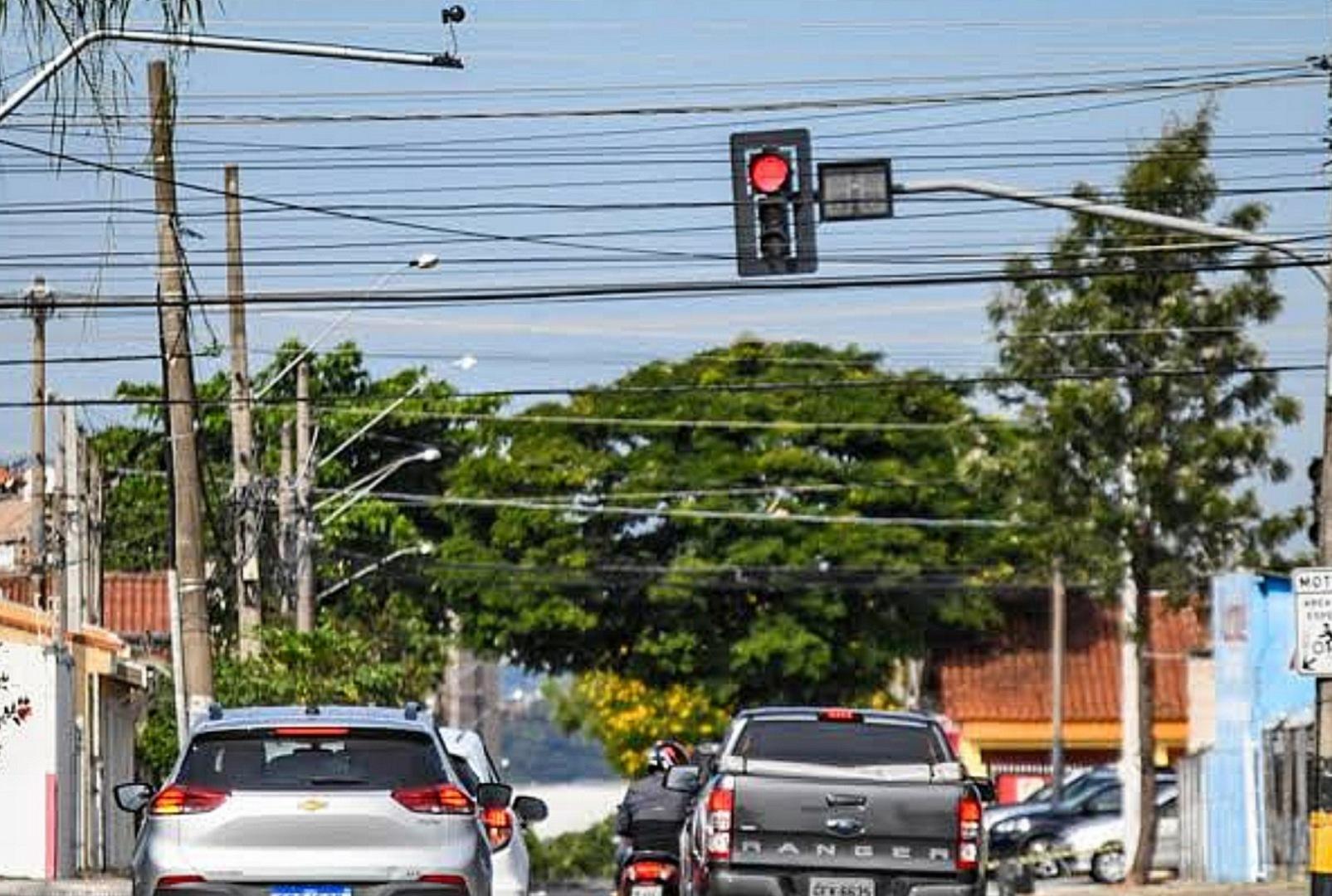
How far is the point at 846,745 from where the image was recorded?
2484 cm

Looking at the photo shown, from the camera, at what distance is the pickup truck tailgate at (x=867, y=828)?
2436cm

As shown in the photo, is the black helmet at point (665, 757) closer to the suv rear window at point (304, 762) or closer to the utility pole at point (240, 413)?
the suv rear window at point (304, 762)

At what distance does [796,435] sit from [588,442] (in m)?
4.88

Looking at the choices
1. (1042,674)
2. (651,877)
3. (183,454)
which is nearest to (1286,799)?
A: (183,454)

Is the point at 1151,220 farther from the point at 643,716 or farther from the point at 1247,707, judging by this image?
the point at 643,716

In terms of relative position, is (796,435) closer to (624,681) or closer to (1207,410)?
(624,681)

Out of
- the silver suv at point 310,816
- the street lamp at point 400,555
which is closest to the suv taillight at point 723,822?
the silver suv at point 310,816

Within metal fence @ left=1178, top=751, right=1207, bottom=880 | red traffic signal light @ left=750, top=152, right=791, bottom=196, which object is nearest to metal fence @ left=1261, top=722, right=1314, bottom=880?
metal fence @ left=1178, top=751, right=1207, bottom=880

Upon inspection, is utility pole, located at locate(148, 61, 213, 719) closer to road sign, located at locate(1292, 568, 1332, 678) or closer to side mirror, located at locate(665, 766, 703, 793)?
side mirror, located at locate(665, 766, 703, 793)

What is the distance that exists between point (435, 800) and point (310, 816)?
2.30 ft

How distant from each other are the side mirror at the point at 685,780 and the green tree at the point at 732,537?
45.6m

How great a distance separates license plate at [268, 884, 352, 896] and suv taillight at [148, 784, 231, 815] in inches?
21.9

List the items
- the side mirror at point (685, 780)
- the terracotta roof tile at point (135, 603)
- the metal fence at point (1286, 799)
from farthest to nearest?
the terracotta roof tile at point (135, 603) < the metal fence at point (1286, 799) < the side mirror at point (685, 780)

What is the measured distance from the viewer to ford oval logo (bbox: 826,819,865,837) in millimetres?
24375
